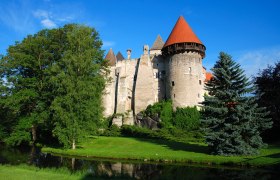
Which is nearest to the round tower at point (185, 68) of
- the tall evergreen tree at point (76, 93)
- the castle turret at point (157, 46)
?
the castle turret at point (157, 46)

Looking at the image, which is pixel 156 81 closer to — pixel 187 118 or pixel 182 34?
pixel 182 34

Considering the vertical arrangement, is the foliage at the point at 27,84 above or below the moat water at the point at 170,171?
above

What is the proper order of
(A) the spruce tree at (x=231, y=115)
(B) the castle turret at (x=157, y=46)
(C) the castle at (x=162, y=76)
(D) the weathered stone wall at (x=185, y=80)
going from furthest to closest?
(B) the castle turret at (x=157, y=46) → (C) the castle at (x=162, y=76) → (D) the weathered stone wall at (x=185, y=80) → (A) the spruce tree at (x=231, y=115)

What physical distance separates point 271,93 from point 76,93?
20.8m

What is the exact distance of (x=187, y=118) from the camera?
3644 centimetres

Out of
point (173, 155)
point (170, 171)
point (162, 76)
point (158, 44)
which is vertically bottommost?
point (170, 171)

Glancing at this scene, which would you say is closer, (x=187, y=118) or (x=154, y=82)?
(x=187, y=118)

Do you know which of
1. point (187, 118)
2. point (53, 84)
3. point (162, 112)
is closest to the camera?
point (53, 84)

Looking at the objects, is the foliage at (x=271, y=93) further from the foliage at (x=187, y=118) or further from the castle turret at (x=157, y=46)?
the castle turret at (x=157, y=46)

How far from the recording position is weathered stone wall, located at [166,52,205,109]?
39.2m

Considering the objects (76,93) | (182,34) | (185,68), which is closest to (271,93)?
(185,68)

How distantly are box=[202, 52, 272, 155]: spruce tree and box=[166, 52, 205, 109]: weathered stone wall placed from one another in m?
18.4

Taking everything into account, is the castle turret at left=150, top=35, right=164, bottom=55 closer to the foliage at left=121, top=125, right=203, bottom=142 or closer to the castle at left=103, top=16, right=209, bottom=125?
the castle at left=103, top=16, right=209, bottom=125

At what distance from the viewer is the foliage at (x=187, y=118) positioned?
→ 3600 centimetres
